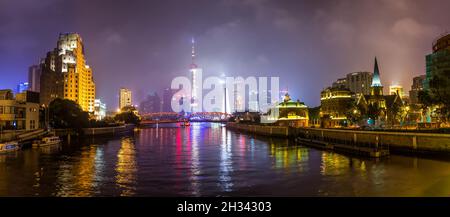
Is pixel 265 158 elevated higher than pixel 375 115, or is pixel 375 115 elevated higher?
pixel 375 115

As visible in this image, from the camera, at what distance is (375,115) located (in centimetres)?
10988

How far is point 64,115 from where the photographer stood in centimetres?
12031

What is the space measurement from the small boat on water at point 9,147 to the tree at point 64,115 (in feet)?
142

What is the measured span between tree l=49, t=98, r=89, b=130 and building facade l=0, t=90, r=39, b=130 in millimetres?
20760

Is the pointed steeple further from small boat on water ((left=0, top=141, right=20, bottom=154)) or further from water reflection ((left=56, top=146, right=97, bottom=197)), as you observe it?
small boat on water ((left=0, top=141, right=20, bottom=154))

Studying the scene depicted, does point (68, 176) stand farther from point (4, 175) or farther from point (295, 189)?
point (295, 189)

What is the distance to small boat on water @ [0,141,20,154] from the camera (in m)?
67.6

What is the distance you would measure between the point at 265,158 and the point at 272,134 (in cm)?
6582

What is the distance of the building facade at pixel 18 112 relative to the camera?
83688 mm

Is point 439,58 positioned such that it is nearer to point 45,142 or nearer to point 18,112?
point 45,142

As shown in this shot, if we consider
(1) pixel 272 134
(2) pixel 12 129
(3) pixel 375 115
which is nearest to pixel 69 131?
(2) pixel 12 129

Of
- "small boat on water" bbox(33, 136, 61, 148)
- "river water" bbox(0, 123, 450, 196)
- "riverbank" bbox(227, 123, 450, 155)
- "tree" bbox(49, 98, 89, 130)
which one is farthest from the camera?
"tree" bbox(49, 98, 89, 130)

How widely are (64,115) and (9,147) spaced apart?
5210cm

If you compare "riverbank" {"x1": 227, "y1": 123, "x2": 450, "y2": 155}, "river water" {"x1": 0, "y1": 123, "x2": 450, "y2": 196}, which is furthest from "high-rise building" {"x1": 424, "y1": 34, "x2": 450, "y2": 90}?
"river water" {"x1": 0, "y1": 123, "x2": 450, "y2": 196}
